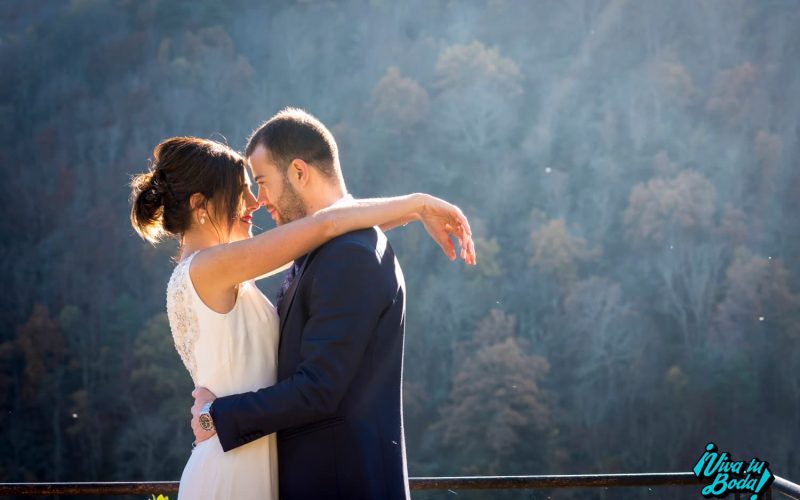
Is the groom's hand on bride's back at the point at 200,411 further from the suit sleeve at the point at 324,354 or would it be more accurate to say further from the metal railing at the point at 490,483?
the metal railing at the point at 490,483

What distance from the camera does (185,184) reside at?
172cm

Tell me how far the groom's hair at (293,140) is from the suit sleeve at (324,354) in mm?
262

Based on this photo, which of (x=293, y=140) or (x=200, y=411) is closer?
(x=200, y=411)

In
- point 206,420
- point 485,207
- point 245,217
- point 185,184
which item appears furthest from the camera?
point 485,207

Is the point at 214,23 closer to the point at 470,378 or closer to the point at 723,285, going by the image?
the point at 470,378

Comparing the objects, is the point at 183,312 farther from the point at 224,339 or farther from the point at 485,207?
the point at 485,207

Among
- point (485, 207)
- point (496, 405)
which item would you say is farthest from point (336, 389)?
point (485, 207)

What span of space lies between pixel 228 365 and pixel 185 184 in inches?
14.3

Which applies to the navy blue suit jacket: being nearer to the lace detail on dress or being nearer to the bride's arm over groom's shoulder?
the bride's arm over groom's shoulder

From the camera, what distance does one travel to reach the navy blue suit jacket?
151cm

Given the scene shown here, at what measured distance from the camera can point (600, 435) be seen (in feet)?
72.4

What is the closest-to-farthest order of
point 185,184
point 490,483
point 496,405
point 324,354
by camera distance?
point 324,354
point 185,184
point 490,483
point 496,405

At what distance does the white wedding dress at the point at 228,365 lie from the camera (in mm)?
1611

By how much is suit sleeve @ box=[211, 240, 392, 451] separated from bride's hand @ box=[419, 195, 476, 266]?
1.02 feet
